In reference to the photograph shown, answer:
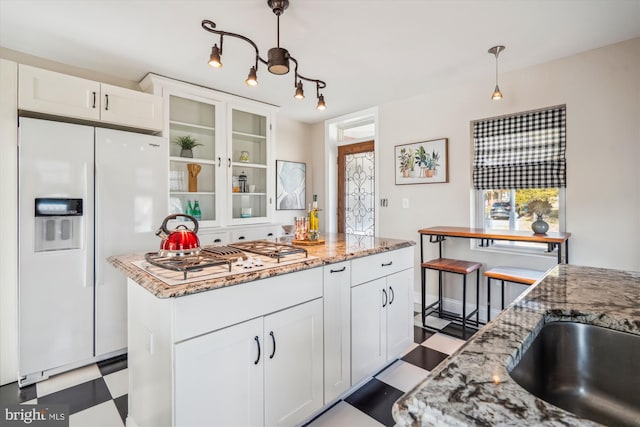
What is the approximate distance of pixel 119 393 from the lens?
204 centimetres

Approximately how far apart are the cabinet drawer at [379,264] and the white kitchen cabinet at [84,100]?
217 cm

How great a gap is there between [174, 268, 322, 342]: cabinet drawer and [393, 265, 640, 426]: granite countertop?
3.10 feet

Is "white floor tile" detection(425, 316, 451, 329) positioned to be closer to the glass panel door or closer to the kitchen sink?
the glass panel door

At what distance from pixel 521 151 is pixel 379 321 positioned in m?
2.17

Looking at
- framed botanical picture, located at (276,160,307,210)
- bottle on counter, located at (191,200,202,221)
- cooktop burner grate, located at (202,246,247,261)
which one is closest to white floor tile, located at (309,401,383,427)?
cooktop burner grate, located at (202,246,247,261)

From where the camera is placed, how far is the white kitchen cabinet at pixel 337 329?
1.74 m

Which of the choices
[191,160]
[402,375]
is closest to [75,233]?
[191,160]

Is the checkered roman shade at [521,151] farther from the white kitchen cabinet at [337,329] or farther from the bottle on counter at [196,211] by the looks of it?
the bottle on counter at [196,211]

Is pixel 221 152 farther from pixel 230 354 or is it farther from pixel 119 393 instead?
pixel 230 354

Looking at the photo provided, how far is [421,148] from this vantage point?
3.57 m

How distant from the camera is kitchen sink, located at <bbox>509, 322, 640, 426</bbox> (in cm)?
73

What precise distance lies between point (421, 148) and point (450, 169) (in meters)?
0.42

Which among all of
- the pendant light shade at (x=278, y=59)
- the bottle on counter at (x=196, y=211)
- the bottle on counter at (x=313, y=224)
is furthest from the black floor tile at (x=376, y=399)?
the bottle on counter at (x=196, y=211)

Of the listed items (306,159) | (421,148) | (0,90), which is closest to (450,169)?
(421,148)
